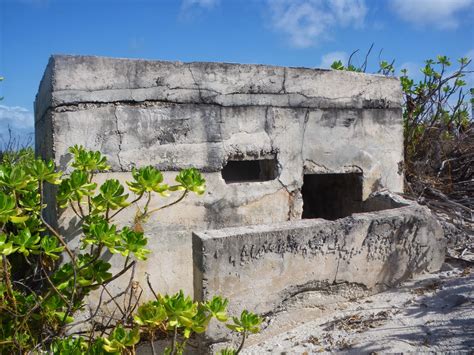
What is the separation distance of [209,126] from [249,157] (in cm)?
50

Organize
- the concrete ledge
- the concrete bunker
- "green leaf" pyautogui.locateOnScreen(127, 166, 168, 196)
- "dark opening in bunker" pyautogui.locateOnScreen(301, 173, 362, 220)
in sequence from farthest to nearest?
"dark opening in bunker" pyautogui.locateOnScreen(301, 173, 362, 220), the concrete ledge, the concrete bunker, "green leaf" pyautogui.locateOnScreen(127, 166, 168, 196)

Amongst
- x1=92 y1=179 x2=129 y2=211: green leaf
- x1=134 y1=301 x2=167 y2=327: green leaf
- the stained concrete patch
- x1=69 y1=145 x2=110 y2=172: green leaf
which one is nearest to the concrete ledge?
x1=69 y1=145 x2=110 y2=172: green leaf

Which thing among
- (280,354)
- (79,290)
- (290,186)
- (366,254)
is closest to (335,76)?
(290,186)

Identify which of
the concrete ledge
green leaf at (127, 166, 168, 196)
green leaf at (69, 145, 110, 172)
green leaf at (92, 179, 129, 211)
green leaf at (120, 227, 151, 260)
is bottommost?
green leaf at (120, 227, 151, 260)

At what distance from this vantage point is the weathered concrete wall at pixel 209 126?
3.66 meters

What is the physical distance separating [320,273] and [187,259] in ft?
3.87

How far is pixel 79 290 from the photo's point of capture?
10.7 ft

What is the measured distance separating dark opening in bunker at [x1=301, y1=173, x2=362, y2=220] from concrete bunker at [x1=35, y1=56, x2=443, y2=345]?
4.6 inches

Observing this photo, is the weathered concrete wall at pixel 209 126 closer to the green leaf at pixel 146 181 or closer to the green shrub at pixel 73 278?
the green shrub at pixel 73 278

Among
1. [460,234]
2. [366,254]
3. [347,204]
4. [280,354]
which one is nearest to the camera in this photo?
[280,354]

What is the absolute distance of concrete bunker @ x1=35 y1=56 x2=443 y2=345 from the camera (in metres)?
3.39

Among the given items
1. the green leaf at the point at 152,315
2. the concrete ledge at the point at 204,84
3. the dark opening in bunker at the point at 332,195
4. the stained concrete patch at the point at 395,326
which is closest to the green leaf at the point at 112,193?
the green leaf at the point at 152,315

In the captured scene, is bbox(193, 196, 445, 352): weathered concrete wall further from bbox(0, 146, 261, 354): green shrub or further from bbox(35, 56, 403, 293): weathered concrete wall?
bbox(35, 56, 403, 293): weathered concrete wall

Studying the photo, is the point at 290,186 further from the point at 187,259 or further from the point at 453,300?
the point at 453,300
